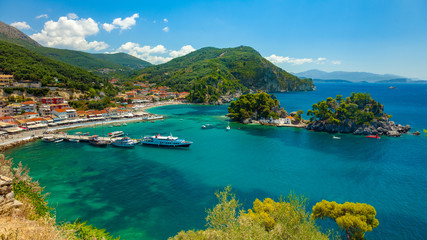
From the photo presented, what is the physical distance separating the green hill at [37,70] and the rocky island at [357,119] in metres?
101

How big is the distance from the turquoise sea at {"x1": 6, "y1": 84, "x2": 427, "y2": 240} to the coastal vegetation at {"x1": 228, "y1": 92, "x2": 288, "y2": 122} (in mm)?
23625

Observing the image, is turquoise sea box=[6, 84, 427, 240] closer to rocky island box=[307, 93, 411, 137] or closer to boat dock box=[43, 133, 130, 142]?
boat dock box=[43, 133, 130, 142]

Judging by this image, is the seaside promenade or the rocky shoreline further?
the rocky shoreline

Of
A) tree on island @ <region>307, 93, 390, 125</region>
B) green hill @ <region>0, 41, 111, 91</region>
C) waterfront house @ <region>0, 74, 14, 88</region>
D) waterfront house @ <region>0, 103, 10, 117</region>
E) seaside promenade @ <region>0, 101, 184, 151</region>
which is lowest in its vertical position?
seaside promenade @ <region>0, 101, 184, 151</region>

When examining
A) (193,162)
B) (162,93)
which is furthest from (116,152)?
(162,93)

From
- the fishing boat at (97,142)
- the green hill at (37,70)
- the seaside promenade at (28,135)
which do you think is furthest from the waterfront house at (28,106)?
the fishing boat at (97,142)

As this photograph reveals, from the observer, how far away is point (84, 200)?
2683 cm

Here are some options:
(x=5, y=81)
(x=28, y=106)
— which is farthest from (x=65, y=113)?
(x=5, y=81)

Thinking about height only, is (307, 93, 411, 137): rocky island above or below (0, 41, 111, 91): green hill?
below

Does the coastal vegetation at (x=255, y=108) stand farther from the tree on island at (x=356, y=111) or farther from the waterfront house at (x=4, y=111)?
the waterfront house at (x=4, y=111)

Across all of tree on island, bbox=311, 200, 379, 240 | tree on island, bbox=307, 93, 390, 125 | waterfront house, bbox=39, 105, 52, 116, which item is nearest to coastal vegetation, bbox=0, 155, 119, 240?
tree on island, bbox=311, 200, 379, 240

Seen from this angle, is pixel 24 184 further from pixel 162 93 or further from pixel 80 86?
pixel 162 93

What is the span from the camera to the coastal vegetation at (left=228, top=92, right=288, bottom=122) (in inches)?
3162

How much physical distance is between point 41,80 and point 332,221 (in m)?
109
